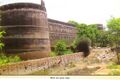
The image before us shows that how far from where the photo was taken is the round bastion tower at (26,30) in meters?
4.13

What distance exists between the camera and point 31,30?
164 inches

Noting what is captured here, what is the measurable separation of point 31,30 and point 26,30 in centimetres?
7

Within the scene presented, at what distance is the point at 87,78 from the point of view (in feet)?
12.5

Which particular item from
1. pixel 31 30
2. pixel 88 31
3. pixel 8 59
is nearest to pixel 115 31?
pixel 88 31

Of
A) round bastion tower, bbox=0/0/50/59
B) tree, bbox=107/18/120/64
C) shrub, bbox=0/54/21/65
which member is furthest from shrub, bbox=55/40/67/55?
tree, bbox=107/18/120/64

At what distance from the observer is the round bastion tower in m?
4.13

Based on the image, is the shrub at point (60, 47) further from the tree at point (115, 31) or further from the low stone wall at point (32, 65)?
the tree at point (115, 31)

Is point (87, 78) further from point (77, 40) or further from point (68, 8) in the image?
point (68, 8)

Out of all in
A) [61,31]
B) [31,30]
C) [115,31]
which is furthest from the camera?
[31,30]

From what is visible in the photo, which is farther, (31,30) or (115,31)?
(31,30)

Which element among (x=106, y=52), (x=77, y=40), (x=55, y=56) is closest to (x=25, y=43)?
(x=55, y=56)

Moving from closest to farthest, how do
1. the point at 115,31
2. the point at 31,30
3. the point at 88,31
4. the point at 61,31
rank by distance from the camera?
the point at 115,31, the point at 88,31, the point at 61,31, the point at 31,30

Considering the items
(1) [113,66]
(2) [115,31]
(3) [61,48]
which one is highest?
(2) [115,31]

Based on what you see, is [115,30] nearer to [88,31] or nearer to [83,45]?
[88,31]
